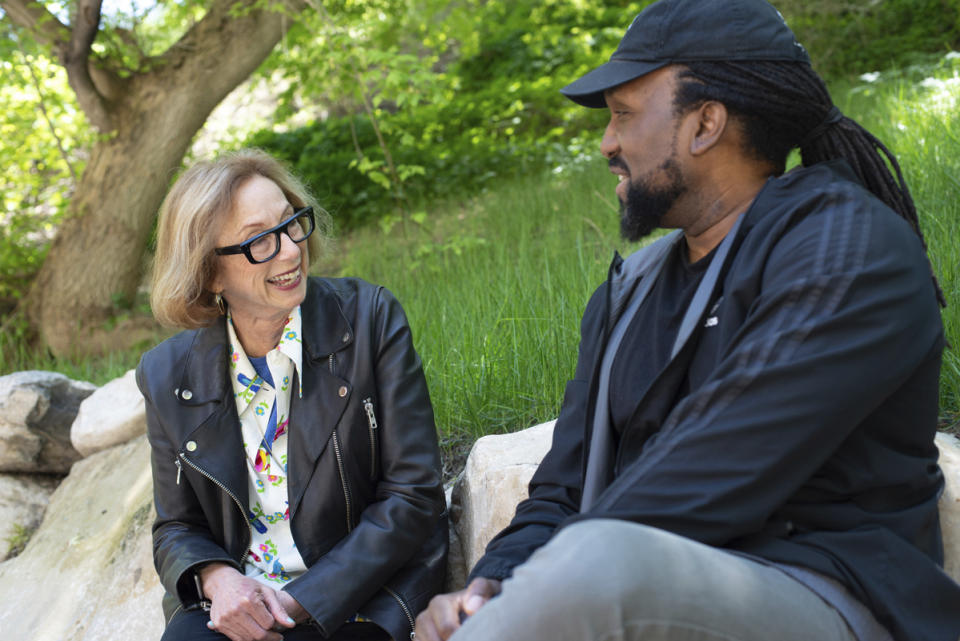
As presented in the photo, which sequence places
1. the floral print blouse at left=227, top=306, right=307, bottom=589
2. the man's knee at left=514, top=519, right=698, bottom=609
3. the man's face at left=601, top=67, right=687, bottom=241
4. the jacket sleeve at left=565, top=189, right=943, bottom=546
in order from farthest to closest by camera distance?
the floral print blouse at left=227, top=306, right=307, bottom=589
the man's face at left=601, top=67, right=687, bottom=241
the jacket sleeve at left=565, top=189, right=943, bottom=546
the man's knee at left=514, top=519, right=698, bottom=609

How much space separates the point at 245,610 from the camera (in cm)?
232

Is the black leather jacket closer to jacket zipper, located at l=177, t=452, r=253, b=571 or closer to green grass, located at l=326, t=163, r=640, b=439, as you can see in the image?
jacket zipper, located at l=177, t=452, r=253, b=571

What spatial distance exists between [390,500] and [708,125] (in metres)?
1.33

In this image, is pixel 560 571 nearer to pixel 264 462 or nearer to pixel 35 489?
pixel 264 462

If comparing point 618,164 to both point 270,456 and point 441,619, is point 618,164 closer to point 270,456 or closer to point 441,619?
point 441,619

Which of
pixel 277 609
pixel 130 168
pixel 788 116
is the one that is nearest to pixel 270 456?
pixel 277 609

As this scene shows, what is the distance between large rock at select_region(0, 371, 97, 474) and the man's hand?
135 inches

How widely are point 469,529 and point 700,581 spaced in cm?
148

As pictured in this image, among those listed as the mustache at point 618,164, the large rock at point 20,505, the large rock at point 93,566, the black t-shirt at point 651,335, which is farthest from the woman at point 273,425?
the large rock at point 20,505

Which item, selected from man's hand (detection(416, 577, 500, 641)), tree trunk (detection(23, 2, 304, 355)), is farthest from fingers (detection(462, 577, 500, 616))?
tree trunk (detection(23, 2, 304, 355))

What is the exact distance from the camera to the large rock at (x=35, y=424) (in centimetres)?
453

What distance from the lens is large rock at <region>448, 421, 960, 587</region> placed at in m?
2.68

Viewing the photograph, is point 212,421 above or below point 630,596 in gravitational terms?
above

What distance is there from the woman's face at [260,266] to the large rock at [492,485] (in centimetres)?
79
